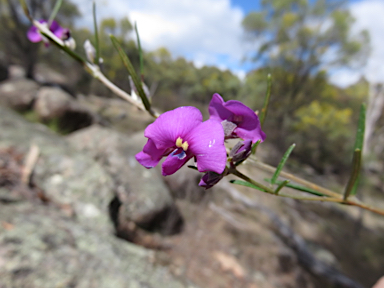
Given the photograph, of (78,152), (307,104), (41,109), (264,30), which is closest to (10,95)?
(41,109)

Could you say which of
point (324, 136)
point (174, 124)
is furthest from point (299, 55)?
point (174, 124)

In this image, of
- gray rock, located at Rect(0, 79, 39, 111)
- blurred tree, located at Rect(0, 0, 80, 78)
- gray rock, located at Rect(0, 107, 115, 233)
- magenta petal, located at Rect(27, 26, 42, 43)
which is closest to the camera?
magenta petal, located at Rect(27, 26, 42, 43)

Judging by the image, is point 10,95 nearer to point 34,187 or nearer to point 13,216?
point 34,187

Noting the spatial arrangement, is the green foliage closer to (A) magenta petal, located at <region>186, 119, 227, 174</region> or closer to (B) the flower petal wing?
(B) the flower petal wing

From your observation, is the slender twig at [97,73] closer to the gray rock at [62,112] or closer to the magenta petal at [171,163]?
the magenta petal at [171,163]

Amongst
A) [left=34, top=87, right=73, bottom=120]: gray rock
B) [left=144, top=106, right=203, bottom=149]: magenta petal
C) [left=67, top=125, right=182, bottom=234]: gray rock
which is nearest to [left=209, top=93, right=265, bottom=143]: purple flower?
[left=144, top=106, right=203, bottom=149]: magenta petal

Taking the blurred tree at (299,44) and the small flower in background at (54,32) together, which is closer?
the small flower in background at (54,32)

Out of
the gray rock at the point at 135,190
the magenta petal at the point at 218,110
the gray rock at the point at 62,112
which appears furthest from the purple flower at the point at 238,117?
the gray rock at the point at 62,112
